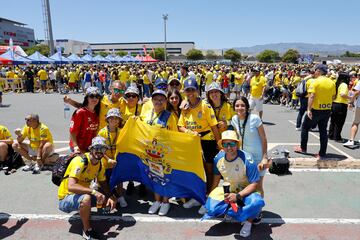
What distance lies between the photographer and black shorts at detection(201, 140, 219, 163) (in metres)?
4.70

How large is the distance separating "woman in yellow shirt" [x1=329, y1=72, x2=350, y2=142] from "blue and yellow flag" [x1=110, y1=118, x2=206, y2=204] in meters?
5.37

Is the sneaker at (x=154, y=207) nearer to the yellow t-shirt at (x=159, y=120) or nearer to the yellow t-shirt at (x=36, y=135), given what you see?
the yellow t-shirt at (x=159, y=120)

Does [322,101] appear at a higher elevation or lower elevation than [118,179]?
higher

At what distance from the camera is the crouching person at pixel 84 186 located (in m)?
3.89

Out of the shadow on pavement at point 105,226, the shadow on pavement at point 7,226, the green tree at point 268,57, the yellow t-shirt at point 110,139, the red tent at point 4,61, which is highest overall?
the green tree at point 268,57

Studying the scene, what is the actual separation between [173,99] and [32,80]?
21.7 metres

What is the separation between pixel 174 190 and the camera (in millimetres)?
4516

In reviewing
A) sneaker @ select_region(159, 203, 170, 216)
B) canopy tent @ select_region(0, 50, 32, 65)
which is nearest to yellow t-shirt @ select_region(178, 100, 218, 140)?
sneaker @ select_region(159, 203, 170, 216)

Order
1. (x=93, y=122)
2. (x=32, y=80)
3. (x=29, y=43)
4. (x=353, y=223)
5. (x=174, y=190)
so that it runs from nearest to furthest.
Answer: (x=353, y=223) < (x=174, y=190) < (x=93, y=122) < (x=32, y=80) < (x=29, y=43)

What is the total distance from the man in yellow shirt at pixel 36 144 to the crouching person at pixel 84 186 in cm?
231

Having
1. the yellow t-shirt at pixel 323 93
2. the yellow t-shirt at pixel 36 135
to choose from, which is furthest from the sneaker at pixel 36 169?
the yellow t-shirt at pixel 323 93

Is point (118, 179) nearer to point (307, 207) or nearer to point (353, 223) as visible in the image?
point (307, 207)

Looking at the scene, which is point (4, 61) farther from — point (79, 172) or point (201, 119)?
point (201, 119)

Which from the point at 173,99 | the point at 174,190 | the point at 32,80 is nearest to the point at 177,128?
the point at 173,99
